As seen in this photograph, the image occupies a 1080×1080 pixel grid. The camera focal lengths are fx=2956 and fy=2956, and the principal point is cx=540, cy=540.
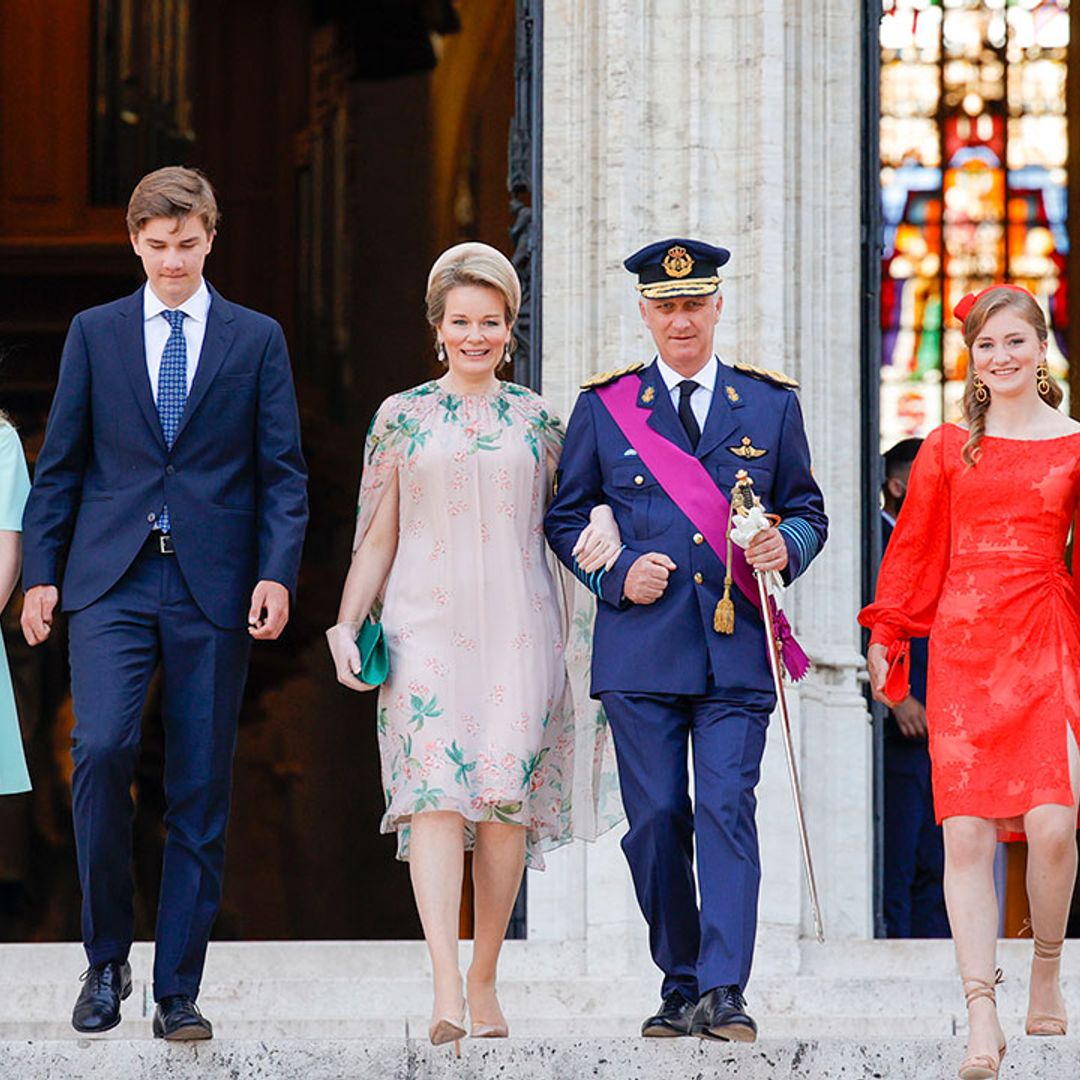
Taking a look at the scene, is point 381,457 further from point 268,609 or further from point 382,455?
point 268,609

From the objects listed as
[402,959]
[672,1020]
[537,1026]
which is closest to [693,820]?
[672,1020]

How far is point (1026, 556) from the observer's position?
6824 millimetres

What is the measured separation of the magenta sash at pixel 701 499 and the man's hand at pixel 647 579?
0.13 metres

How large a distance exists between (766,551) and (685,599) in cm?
24

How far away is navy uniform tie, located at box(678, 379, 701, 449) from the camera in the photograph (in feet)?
22.6

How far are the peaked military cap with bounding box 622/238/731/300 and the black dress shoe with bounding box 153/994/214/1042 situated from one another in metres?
1.94

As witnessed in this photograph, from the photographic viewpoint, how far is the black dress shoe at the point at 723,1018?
6336 millimetres

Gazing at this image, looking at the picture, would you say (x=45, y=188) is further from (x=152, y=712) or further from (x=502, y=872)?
(x=502, y=872)

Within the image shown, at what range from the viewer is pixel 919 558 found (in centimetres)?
695

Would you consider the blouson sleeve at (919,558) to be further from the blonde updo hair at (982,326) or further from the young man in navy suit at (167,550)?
the young man in navy suit at (167,550)

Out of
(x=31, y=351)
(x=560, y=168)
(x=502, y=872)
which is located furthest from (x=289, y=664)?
(x=502, y=872)

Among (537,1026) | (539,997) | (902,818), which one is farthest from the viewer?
(902,818)

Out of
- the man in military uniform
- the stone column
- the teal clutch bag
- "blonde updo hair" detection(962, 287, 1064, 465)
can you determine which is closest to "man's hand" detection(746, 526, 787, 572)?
the man in military uniform

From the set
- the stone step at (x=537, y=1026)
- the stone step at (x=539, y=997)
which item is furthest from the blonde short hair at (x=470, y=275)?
the stone step at (x=539, y=997)
